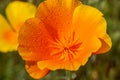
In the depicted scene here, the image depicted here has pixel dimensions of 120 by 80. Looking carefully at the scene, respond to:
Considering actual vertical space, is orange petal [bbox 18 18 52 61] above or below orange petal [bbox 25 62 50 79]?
above

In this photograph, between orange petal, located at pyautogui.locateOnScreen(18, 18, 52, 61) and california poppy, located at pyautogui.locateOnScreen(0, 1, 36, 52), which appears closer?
orange petal, located at pyautogui.locateOnScreen(18, 18, 52, 61)

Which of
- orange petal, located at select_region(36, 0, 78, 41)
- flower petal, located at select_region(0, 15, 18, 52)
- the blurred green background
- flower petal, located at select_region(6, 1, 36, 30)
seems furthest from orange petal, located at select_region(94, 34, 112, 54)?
flower petal, located at select_region(0, 15, 18, 52)

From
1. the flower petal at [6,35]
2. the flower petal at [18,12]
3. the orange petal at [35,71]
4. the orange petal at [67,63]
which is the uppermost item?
the orange petal at [67,63]

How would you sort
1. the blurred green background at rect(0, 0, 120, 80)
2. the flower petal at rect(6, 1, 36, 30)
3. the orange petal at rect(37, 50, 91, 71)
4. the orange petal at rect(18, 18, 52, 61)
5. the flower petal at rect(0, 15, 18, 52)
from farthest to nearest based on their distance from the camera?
the flower petal at rect(0, 15, 18, 52) → the flower petal at rect(6, 1, 36, 30) → the blurred green background at rect(0, 0, 120, 80) → the orange petal at rect(18, 18, 52, 61) → the orange petal at rect(37, 50, 91, 71)

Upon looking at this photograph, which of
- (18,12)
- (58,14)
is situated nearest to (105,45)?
(58,14)

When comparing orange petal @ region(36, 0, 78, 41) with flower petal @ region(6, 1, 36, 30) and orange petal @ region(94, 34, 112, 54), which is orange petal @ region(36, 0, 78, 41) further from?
flower petal @ region(6, 1, 36, 30)

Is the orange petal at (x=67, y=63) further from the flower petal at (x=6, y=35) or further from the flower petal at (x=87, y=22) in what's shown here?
the flower petal at (x=6, y=35)

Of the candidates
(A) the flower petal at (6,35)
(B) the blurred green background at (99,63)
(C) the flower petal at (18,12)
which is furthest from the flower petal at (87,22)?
(A) the flower petal at (6,35)

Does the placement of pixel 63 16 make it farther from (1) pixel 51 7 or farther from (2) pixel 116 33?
(2) pixel 116 33

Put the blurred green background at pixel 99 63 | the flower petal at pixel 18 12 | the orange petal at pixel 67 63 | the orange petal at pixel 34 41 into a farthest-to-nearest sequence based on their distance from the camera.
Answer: the flower petal at pixel 18 12 < the blurred green background at pixel 99 63 < the orange petal at pixel 34 41 < the orange petal at pixel 67 63
